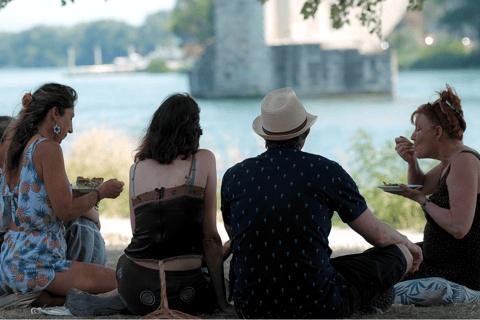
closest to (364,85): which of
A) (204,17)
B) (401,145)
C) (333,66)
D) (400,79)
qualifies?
(333,66)

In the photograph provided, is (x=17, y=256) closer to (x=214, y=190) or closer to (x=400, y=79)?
(x=214, y=190)

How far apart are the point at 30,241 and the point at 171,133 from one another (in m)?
1.07

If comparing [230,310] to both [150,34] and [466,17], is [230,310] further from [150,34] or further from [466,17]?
[150,34]

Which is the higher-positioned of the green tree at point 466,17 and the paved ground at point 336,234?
the green tree at point 466,17

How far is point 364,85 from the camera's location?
177ft

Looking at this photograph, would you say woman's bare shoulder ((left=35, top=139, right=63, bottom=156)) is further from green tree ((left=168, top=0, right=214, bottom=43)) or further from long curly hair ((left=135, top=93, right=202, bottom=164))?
green tree ((left=168, top=0, right=214, bottom=43))

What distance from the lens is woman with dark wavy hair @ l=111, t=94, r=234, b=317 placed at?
2.96 m

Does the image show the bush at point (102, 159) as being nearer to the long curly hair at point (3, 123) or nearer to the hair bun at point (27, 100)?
the long curly hair at point (3, 123)

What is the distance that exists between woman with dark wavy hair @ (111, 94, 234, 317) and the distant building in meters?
48.5

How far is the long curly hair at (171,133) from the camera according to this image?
9.95ft

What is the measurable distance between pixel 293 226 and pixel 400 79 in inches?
2930

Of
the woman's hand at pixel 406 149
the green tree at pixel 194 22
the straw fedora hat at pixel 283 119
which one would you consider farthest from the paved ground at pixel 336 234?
the green tree at pixel 194 22

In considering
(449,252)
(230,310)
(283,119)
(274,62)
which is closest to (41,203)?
(230,310)

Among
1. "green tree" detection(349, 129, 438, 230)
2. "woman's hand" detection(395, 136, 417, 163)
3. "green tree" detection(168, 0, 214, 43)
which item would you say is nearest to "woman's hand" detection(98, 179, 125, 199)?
"woman's hand" detection(395, 136, 417, 163)
